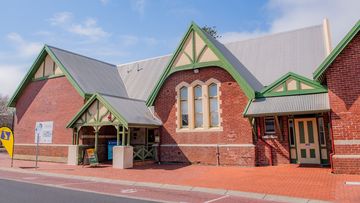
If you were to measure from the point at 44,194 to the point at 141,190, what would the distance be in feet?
11.2

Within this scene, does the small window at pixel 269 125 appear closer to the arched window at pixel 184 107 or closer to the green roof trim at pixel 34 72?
the arched window at pixel 184 107

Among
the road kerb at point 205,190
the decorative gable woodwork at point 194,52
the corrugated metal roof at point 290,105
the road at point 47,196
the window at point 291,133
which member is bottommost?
the road kerb at point 205,190

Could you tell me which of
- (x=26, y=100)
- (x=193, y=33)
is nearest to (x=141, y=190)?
(x=193, y=33)

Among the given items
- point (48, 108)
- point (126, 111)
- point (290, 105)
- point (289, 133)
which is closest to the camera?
point (290, 105)

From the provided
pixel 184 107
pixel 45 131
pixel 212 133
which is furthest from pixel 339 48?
pixel 45 131

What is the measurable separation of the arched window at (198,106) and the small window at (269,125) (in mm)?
4281

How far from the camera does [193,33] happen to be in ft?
65.1

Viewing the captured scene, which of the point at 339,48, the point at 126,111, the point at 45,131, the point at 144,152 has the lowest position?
the point at 144,152

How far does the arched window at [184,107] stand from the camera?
2011 centimetres

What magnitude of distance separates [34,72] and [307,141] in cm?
2372

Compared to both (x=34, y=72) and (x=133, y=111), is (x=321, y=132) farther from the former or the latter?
(x=34, y=72)

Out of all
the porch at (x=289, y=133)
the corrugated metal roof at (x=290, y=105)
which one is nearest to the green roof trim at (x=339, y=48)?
the corrugated metal roof at (x=290, y=105)

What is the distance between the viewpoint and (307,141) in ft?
54.4

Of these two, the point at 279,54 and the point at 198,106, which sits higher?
the point at 279,54
